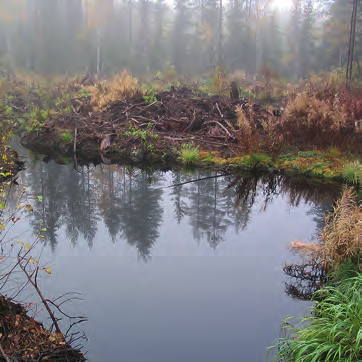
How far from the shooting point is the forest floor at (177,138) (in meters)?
9.40

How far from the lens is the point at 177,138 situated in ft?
37.3

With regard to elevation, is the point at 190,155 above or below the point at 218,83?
below

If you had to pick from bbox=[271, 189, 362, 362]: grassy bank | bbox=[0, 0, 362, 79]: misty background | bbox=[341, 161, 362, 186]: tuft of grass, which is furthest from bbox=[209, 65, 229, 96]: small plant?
bbox=[271, 189, 362, 362]: grassy bank

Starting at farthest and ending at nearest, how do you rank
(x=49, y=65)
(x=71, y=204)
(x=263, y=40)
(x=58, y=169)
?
(x=263, y=40), (x=49, y=65), (x=58, y=169), (x=71, y=204)

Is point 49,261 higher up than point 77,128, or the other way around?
point 77,128

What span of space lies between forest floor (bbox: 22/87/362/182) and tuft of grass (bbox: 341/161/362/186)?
22cm

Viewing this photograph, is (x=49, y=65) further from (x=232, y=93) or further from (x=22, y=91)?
(x=232, y=93)

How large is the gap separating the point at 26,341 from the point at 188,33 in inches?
792

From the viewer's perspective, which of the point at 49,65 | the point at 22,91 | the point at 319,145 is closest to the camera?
the point at 319,145

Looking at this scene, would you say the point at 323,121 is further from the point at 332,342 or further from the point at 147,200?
the point at 332,342

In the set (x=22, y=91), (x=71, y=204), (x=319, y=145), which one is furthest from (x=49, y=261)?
(x=22, y=91)

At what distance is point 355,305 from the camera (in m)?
3.30

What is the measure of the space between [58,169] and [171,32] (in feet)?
44.5

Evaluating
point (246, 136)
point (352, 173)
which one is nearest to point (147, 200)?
point (246, 136)
